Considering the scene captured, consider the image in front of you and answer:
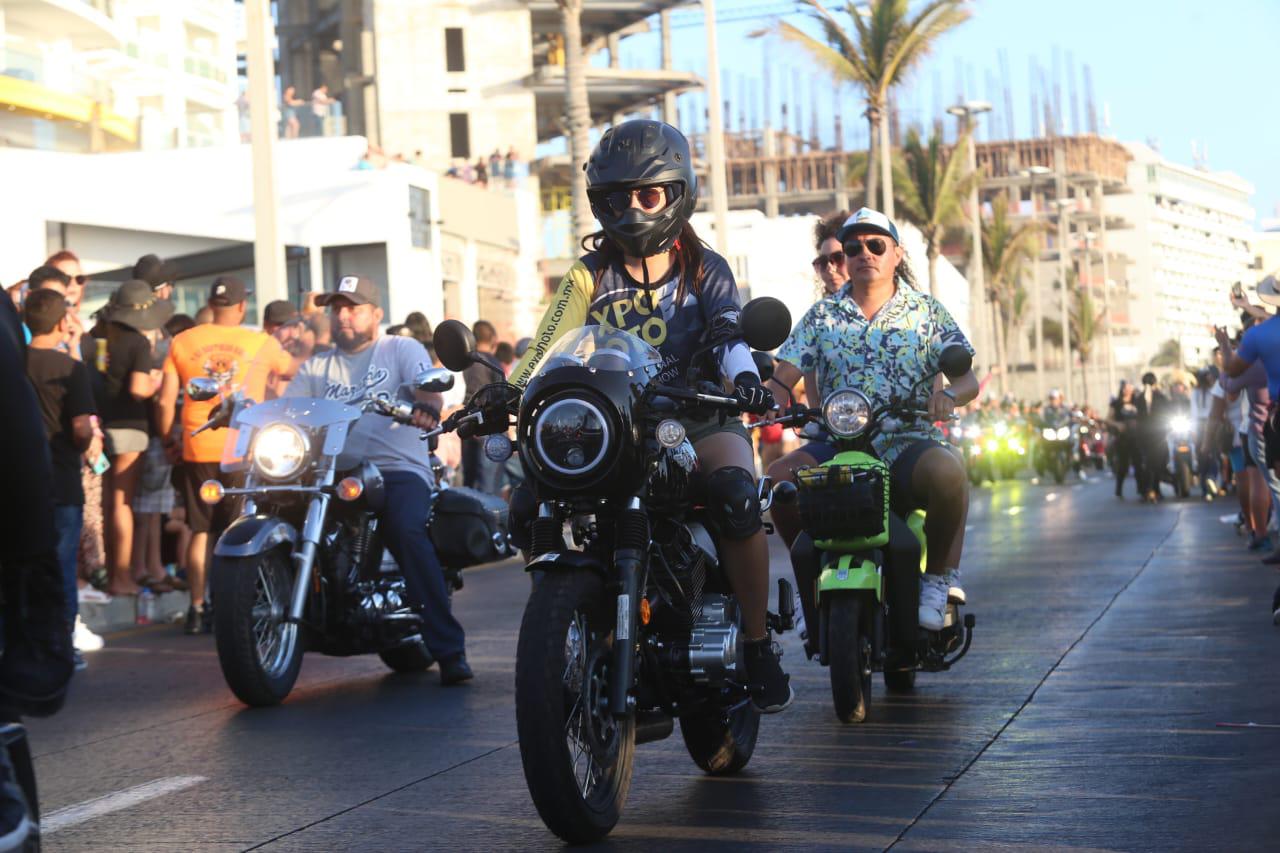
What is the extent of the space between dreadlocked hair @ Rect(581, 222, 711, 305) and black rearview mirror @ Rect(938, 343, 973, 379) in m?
1.52

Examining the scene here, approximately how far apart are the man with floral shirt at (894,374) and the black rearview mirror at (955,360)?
0.16 metres

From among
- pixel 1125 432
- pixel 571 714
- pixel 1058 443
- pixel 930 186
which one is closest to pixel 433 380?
pixel 571 714

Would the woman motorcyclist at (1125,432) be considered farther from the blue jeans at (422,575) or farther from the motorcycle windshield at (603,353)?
the motorcycle windshield at (603,353)

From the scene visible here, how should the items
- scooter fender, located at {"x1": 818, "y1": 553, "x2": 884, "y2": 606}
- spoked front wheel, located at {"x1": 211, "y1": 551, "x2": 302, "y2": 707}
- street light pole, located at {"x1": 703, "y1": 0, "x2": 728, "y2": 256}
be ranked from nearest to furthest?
scooter fender, located at {"x1": 818, "y1": 553, "x2": 884, "y2": 606} → spoked front wheel, located at {"x1": 211, "y1": 551, "x2": 302, "y2": 707} → street light pole, located at {"x1": 703, "y1": 0, "x2": 728, "y2": 256}

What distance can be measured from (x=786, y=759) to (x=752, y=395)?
1581mm

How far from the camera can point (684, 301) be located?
6.34 m

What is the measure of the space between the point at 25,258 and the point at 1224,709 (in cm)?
2736

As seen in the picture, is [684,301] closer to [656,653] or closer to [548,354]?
[548,354]

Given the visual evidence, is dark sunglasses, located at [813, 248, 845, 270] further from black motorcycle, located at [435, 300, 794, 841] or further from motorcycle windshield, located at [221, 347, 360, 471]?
black motorcycle, located at [435, 300, 794, 841]

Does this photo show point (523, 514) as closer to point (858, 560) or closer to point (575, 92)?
point (858, 560)

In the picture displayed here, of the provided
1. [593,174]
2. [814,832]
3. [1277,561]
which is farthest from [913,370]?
[1277,561]

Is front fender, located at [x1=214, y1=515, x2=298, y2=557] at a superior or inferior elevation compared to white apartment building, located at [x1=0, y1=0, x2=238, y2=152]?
inferior

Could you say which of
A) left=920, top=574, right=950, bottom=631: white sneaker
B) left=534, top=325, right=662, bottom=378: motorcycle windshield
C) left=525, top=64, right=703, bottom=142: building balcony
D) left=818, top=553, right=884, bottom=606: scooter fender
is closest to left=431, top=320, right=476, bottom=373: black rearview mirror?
left=534, top=325, right=662, bottom=378: motorcycle windshield

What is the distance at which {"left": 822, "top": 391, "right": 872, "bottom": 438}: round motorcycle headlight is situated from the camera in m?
7.71
